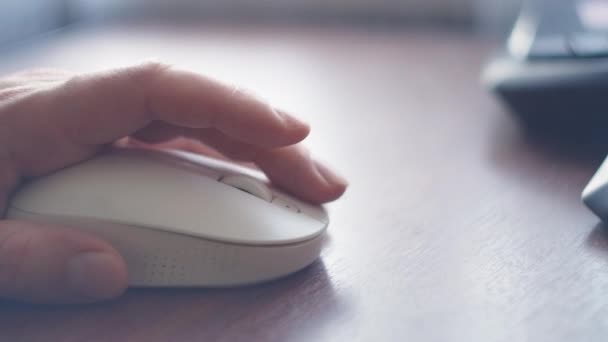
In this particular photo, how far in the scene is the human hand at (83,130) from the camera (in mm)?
436

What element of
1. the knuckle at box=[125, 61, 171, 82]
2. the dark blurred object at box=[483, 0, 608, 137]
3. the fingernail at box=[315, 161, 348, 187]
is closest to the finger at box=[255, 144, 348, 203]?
the fingernail at box=[315, 161, 348, 187]

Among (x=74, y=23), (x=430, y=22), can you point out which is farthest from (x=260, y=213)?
(x=74, y=23)

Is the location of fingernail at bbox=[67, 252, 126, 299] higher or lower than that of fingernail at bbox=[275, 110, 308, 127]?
lower

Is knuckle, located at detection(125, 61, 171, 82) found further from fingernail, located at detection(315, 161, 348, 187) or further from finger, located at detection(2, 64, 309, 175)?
fingernail, located at detection(315, 161, 348, 187)

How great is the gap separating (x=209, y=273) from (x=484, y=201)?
0.84 feet

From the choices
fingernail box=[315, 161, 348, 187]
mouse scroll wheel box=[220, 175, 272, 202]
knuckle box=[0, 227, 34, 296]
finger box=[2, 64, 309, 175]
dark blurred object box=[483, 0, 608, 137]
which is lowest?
knuckle box=[0, 227, 34, 296]

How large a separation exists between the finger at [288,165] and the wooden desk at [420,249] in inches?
1.6

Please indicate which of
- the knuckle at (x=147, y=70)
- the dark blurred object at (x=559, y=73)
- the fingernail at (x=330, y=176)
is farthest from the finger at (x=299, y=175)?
the dark blurred object at (x=559, y=73)

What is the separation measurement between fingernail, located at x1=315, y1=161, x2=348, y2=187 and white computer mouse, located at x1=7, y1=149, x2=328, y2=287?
0.06 m

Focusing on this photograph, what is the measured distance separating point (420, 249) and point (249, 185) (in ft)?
0.44

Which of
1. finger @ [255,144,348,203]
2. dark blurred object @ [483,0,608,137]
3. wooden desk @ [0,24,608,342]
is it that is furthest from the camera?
dark blurred object @ [483,0,608,137]

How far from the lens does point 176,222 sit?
44 cm

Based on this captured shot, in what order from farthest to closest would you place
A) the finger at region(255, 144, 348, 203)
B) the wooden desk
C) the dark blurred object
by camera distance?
the dark blurred object → the finger at region(255, 144, 348, 203) → the wooden desk

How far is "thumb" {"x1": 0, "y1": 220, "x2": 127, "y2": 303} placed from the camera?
433 millimetres
